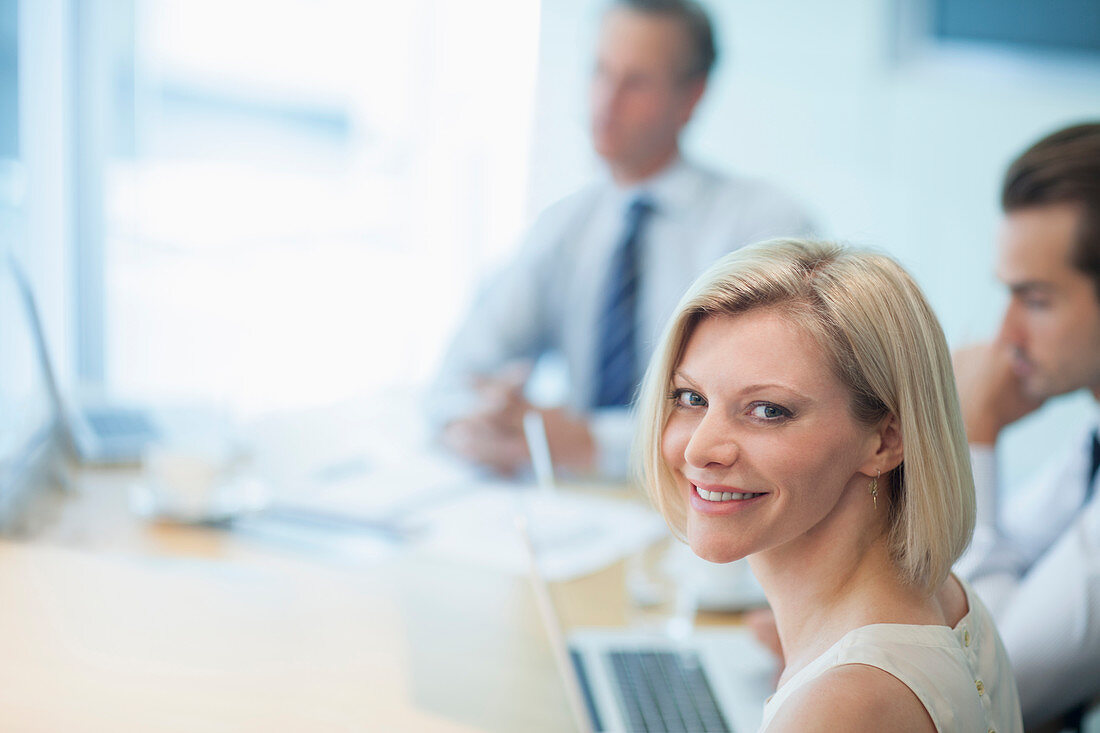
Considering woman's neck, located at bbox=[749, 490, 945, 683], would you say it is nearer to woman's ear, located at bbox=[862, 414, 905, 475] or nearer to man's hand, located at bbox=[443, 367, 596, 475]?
woman's ear, located at bbox=[862, 414, 905, 475]

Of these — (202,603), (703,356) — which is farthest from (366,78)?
(703,356)

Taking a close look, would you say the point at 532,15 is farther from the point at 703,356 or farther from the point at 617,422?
the point at 703,356

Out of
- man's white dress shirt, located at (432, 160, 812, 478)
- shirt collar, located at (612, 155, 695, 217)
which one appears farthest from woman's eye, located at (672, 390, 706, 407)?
shirt collar, located at (612, 155, 695, 217)

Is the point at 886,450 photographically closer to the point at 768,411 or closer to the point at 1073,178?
the point at 768,411

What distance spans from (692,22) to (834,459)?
184cm

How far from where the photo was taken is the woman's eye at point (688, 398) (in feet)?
2.36

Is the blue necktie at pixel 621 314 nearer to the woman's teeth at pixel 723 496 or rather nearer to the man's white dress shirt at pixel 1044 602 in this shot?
the man's white dress shirt at pixel 1044 602

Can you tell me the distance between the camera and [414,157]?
4.18 m

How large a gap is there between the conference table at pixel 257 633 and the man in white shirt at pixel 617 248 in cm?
60

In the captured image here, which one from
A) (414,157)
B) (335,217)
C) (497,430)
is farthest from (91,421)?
(335,217)

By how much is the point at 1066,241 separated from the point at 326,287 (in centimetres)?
388

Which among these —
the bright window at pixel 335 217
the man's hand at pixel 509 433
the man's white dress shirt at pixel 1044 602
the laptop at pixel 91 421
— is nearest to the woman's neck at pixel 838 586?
the man's white dress shirt at pixel 1044 602

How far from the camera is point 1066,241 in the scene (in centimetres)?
128

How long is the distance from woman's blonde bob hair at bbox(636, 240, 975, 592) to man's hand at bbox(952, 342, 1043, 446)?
0.77 metres
